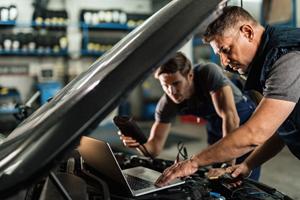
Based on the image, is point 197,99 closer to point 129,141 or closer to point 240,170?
point 129,141

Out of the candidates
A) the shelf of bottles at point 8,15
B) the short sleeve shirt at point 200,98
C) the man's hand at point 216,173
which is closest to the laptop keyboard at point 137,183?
the man's hand at point 216,173

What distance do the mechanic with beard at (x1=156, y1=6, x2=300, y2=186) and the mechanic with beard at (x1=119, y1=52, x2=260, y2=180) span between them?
624 mm

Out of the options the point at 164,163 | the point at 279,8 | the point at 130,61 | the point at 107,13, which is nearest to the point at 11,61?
the point at 107,13

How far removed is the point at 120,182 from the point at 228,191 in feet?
1.43

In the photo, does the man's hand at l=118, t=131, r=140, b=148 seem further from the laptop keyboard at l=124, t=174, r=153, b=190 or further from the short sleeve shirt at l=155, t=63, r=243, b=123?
the short sleeve shirt at l=155, t=63, r=243, b=123

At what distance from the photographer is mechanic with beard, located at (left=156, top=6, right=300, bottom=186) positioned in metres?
1.17

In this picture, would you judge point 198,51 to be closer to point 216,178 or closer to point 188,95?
point 188,95

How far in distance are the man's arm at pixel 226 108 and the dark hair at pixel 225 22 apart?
0.83 metres

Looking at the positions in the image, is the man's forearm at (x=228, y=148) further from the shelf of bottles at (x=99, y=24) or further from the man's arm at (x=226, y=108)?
the shelf of bottles at (x=99, y=24)

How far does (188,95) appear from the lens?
212 centimetres

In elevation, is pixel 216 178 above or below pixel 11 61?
above

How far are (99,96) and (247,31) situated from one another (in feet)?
2.62

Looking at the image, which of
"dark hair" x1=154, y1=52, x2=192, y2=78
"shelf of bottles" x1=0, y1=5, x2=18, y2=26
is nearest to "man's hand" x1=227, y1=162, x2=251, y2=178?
"dark hair" x1=154, y1=52, x2=192, y2=78

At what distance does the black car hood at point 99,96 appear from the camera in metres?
0.60
